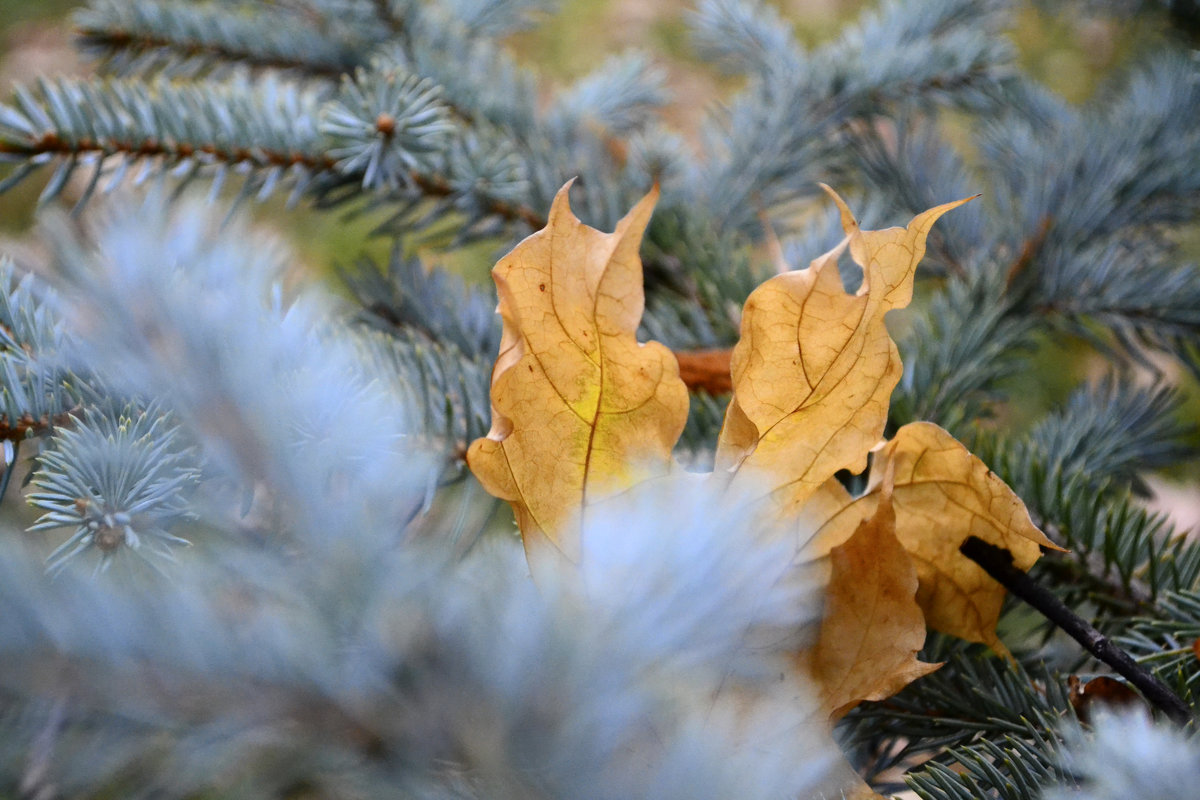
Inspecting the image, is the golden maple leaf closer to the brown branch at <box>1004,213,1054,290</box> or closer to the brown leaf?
the brown leaf

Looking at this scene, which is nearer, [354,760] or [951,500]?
[354,760]

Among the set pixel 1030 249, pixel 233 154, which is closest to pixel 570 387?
pixel 233 154

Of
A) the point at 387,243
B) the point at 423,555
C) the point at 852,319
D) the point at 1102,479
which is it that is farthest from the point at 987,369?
the point at 387,243

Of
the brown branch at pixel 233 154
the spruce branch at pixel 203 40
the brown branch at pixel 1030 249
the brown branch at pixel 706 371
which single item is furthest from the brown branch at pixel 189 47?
the brown branch at pixel 1030 249

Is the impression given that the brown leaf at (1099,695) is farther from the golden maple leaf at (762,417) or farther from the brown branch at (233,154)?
the brown branch at (233,154)

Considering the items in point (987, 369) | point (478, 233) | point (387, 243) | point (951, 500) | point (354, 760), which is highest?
point (387, 243)

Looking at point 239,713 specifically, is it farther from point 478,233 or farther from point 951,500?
point 478,233

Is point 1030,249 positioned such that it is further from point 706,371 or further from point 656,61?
point 656,61
